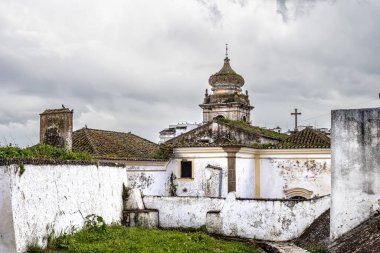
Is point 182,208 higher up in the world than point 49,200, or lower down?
lower down

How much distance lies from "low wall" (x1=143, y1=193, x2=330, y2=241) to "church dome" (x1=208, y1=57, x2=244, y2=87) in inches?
579

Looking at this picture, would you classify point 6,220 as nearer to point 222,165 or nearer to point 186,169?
point 222,165

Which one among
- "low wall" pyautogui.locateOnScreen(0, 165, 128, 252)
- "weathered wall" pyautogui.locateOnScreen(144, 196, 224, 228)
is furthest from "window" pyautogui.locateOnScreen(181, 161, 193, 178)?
"low wall" pyautogui.locateOnScreen(0, 165, 128, 252)

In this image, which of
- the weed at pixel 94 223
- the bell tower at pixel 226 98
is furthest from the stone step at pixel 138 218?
the bell tower at pixel 226 98

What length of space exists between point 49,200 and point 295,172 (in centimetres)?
1385

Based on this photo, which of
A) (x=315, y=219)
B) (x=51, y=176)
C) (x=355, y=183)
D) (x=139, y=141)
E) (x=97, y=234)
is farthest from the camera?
(x=139, y=141)

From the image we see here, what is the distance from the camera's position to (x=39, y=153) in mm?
12539

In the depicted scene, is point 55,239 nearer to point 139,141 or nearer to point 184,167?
point 184,167

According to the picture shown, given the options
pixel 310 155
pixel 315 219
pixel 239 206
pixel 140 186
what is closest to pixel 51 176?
pixel 239 206

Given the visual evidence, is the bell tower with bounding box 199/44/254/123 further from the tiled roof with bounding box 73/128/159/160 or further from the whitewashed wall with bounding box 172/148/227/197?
the whitewashed wall with bounding box 172/148/227/197

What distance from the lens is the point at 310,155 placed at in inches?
900

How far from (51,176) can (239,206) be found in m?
6.84

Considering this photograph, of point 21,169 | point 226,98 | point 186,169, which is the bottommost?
point 186,169

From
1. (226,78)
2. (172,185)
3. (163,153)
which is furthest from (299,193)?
(226,78)
